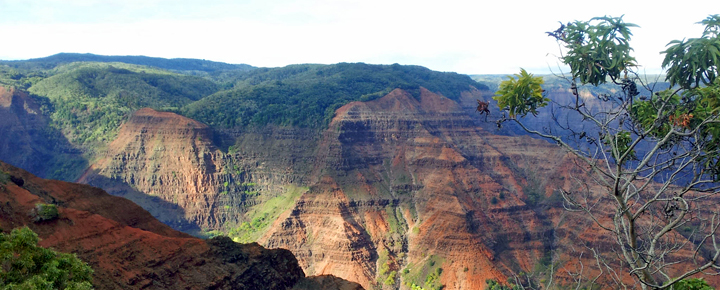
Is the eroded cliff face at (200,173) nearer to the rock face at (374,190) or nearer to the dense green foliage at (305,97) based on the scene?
the rock face at (374,190)

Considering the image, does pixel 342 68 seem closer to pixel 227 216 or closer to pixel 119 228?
pixel 227 216

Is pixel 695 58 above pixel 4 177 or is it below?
above

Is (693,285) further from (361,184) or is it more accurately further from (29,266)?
(361,184)

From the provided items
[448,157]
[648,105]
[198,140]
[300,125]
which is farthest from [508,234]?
[648,105]

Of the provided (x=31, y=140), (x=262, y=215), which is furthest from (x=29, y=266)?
(x=31, y=140)

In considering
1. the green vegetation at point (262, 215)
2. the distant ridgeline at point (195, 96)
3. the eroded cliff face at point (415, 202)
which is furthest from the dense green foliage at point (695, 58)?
the distant ridgeline at point (195, 96)

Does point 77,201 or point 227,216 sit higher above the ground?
point 77,201

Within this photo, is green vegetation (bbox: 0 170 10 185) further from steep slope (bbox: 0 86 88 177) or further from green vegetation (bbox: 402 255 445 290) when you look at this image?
steep slope (bbox: 0 86 88 177)
